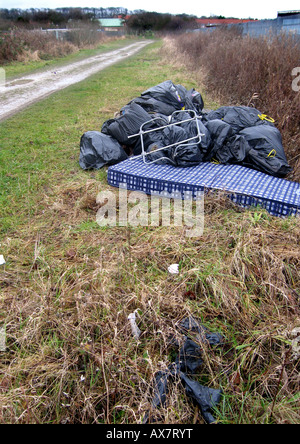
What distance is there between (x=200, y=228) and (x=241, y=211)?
0.60m

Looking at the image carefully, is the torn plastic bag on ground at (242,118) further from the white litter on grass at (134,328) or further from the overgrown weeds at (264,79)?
the white litter on grass at (134,328)

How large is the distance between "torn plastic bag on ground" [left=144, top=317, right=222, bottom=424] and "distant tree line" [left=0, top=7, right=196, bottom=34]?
119 feet

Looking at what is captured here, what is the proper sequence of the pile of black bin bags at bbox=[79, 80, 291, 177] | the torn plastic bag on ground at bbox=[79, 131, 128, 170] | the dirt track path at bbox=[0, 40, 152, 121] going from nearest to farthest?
the pile of black bin bags at bbox=[79, 80, 291, 177] → the torn plastic bag on ground at bbox=[79, 131, 128, 170] → the dirt track path at bbox=[0, 40, 152, 121]

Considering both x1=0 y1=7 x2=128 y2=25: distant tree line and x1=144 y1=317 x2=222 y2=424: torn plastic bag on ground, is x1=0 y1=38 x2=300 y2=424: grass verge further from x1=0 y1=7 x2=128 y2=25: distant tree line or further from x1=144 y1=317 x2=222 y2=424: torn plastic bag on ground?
x1=0 y1=7 x2=128 y2=25: distant tree line

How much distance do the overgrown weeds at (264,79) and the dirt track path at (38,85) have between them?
4.87 metres

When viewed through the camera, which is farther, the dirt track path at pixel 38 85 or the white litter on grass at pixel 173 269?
the dirt track path at pixel 38 85

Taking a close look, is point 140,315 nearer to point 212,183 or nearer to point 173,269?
point 173,269

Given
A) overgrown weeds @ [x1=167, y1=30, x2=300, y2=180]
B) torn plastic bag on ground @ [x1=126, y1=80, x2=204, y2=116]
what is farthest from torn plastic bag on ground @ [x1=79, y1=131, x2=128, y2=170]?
overgrown weeds @ [x1=167, y1=30, x2=300, y2=180]

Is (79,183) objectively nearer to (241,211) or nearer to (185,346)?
(241,211)

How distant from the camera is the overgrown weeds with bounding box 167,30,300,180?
5.33 metres

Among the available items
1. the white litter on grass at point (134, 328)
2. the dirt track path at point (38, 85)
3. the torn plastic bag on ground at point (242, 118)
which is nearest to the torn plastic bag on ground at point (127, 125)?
the torn plastic bag on ground at point (242, 118)

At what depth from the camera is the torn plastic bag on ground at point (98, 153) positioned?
4.98m

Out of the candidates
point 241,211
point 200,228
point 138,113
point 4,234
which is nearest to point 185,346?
point 200,228

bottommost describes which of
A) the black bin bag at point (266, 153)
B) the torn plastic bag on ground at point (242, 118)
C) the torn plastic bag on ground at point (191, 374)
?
the torn plastic bag on ground at point (191, 374)
